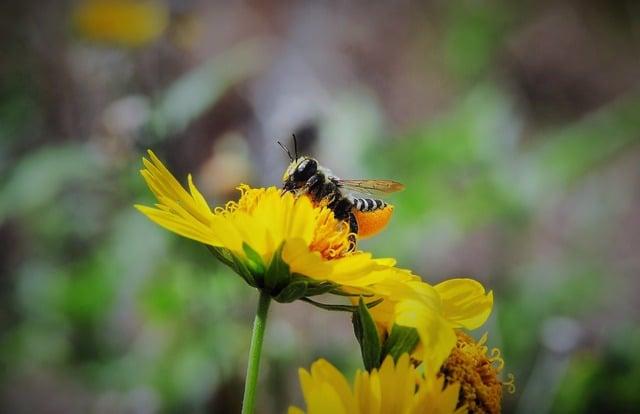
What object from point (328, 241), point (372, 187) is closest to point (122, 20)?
point (372, 187)

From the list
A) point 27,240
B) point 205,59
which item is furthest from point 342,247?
point 205,59

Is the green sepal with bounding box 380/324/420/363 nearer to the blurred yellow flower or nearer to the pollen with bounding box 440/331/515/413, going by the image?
the pollen with bounding box 440/331/515/413

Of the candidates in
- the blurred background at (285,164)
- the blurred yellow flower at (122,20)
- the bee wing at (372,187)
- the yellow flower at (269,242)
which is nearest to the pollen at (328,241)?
the yellow flower at (269,242)

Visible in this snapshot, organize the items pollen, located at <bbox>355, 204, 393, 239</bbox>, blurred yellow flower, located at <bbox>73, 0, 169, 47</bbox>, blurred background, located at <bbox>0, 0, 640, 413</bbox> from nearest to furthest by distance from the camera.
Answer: pollen, located at <bbox>355, 204, 393, 239</bbox>, blurred background, located at <bbox>0, 0, 640, 413</bbox>, blurred yellow flower, located at <bbox>73, 0, 169, 47</bbox>

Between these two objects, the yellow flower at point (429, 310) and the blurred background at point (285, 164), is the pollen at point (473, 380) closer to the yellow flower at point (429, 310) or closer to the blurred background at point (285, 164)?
the yellow flower at point (429, 310)

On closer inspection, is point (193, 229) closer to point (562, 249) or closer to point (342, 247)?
point (342, 247)

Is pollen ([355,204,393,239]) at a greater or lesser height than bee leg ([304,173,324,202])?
lesser

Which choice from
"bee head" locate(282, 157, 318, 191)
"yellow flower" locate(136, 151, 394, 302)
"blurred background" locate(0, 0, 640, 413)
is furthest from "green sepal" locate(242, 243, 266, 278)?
"blurred background" locate(0, 0, 640, 413)

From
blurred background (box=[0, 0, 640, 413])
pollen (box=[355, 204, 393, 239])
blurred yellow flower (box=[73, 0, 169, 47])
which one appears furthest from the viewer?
blurred yellow flower (box=[73, 0, 169, 47])
